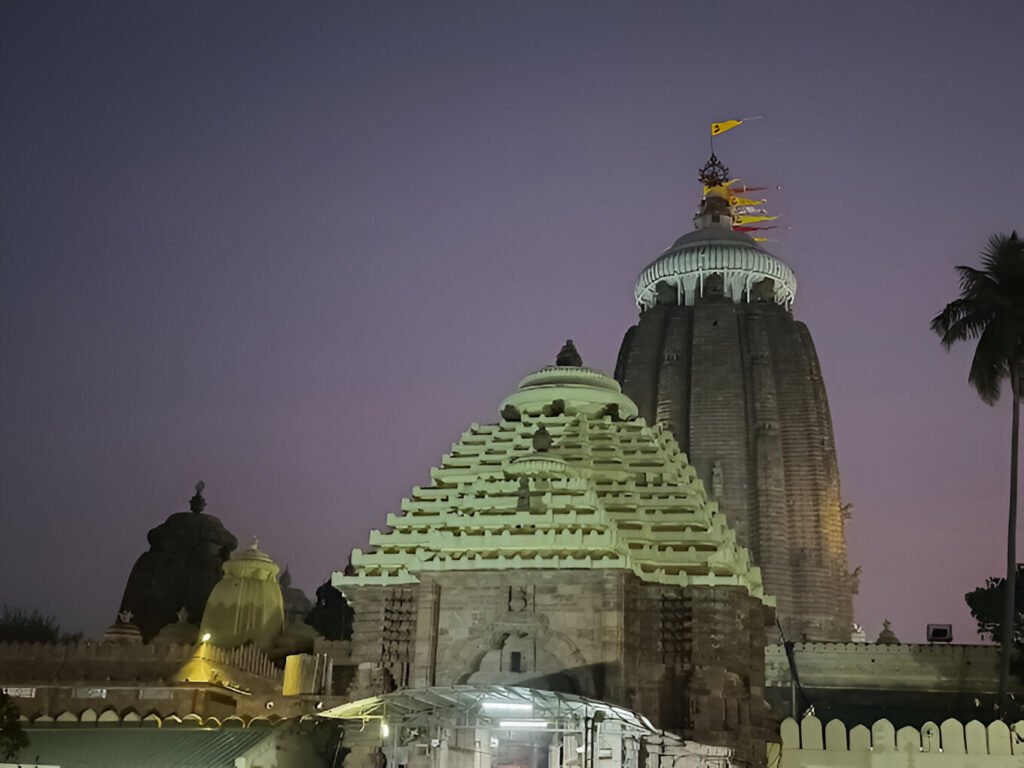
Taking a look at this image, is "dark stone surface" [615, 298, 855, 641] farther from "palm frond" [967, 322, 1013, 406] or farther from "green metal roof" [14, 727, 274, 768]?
"green metal roof" [14, 727, 274, 768]

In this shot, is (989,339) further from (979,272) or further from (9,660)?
(9,660)

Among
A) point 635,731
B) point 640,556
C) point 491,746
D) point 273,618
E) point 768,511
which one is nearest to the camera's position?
point 635,731

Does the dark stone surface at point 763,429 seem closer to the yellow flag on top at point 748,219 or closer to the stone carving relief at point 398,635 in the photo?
the yellow flag on top at point 748,219

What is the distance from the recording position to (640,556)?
25562mm

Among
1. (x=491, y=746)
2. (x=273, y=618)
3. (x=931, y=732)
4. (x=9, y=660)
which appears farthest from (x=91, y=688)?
(x=931, y=732)

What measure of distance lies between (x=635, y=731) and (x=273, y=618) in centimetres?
2413

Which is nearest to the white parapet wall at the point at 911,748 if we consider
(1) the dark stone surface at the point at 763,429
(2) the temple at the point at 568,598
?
(2) the temple at the point at 568,598

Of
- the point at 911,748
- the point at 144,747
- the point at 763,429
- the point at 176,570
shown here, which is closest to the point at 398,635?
the point at 144,747

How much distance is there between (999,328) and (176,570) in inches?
1624

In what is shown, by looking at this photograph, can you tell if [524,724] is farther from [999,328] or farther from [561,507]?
[999,328]

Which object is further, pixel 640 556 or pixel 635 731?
pixel 640 556

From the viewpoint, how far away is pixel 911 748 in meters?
23.7

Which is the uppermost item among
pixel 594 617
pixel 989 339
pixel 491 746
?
pixel 989 339

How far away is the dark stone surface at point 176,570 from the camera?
5872 centimetres
